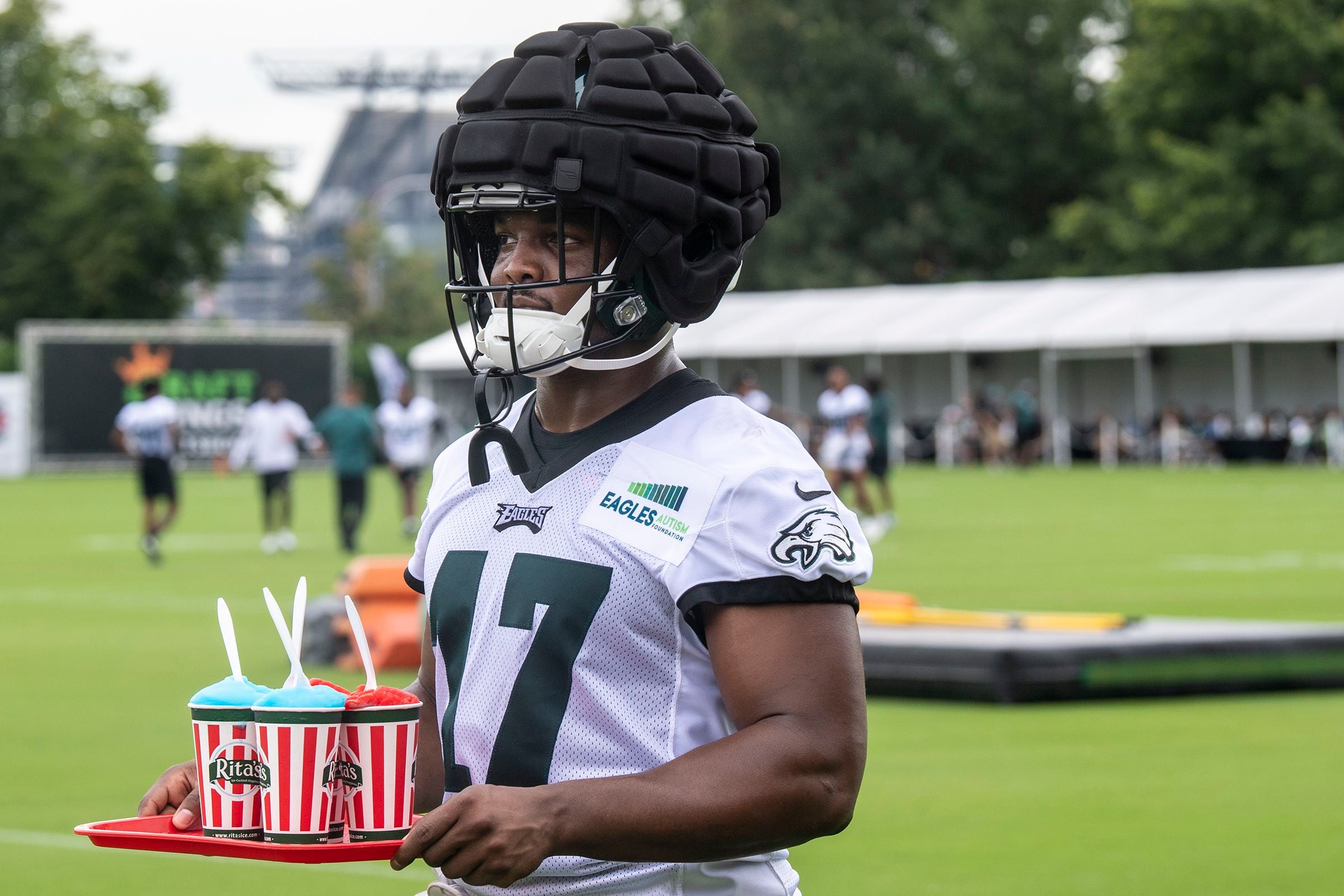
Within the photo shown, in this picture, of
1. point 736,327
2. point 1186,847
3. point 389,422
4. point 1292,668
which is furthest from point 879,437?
point 736,327

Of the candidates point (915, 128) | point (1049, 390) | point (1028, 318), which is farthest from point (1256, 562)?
point (915, 128)

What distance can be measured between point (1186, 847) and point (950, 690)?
357 cm

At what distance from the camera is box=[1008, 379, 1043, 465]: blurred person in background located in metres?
45.8

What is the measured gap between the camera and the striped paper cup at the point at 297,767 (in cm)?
252

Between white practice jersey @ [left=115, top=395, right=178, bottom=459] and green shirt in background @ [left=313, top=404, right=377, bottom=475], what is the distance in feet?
6.04

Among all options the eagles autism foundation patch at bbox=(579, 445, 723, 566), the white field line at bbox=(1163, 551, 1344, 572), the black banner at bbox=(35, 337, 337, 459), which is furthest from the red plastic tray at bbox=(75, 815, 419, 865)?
the black banner at bbox=(35, 337, 337, 459)

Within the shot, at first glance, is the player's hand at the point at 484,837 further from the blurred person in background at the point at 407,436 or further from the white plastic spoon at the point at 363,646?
the blurred person in background at the point at 407,436

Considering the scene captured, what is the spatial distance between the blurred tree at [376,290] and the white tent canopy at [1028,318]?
52.2 ft

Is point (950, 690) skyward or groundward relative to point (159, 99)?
groundward

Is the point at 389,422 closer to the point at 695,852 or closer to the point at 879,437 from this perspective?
the point at 879,437

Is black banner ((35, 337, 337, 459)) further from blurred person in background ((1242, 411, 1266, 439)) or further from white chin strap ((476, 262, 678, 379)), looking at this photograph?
white chin strap ((476, 262, 678, 379))

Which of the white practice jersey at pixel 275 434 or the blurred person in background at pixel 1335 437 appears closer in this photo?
the white practice jersey at pixel 275 434

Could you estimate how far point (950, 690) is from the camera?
11.2m

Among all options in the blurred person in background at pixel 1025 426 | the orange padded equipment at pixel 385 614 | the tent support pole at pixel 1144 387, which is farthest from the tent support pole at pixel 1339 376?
the orange padded equipment at pixel 385 614
